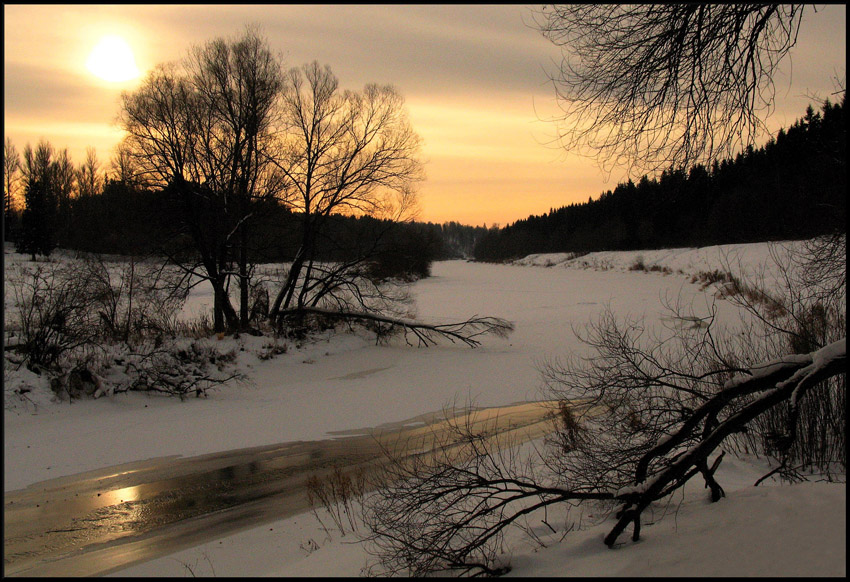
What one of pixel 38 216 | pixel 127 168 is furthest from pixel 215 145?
pixel 38 216

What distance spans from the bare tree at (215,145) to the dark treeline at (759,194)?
12.9 meters

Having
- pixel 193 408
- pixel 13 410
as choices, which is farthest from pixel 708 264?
pixel 13 410

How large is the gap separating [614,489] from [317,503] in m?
4.31

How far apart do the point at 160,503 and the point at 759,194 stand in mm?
25337

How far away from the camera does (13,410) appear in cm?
1048

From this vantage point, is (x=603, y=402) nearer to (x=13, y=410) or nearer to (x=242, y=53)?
(x=13, y=410)

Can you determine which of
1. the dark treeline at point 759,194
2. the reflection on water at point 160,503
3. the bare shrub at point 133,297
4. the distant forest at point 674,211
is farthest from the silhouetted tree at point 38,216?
the dark treeline at point 759,194

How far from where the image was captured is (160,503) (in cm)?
752

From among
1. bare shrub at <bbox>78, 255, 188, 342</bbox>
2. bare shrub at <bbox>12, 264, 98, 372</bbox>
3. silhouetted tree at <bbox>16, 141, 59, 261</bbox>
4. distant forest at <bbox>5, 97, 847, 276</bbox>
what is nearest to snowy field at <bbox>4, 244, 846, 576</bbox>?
bare shrub at <bbox>12, 264, 98, 372</bbox>

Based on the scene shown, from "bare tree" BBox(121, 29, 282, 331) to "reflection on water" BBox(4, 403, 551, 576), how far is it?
9240mm

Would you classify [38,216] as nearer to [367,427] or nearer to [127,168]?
[127,168]

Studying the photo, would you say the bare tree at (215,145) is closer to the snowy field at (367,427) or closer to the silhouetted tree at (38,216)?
the snowy field at (367,427)

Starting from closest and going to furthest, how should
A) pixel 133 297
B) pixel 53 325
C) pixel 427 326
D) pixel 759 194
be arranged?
pixel 53 325 → pixel 133 297 → pixel 427 326 → pixel 759 194

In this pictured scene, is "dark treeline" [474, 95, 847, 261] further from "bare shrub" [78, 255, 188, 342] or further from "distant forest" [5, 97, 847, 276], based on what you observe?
"bare shrub" [78, 255, 188, 342]
